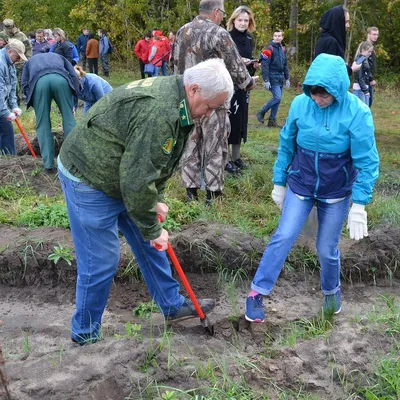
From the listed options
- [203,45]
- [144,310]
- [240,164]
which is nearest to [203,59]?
[203,45]

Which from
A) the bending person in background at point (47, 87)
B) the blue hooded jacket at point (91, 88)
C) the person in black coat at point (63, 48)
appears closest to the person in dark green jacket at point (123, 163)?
the blue hooded jacket at point (91, 88)

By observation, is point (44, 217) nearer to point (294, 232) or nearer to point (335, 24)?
point (294, 232)

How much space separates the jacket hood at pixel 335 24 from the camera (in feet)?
21.4

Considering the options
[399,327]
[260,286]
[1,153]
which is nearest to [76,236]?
[260,286]

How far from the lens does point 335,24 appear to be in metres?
6.60

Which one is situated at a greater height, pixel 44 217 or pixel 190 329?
pixel 44 217

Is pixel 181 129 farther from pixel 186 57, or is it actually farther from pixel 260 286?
pixel 186 57

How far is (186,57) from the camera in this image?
546 centimetres

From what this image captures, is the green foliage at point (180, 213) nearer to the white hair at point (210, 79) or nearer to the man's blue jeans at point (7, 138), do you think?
the white hair at point (210, 79)

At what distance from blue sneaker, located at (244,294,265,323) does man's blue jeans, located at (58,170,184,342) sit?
21.4 inches

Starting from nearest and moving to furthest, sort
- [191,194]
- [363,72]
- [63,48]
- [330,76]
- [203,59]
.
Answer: [330,76] → [203,59] → [191,194] → [363,72] → [63,48]

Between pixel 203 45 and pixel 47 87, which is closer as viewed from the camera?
pixel 203 45

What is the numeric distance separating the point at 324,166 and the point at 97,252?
4.84 ft

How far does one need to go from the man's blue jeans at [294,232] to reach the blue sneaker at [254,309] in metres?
0.08
